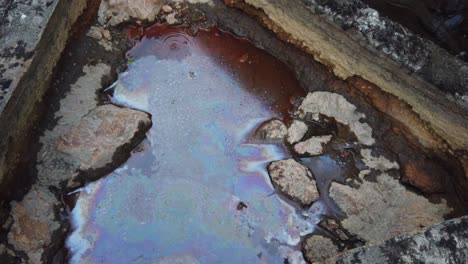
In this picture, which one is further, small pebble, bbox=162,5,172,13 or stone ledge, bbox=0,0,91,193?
small pebble, bbox=162,5,172,13

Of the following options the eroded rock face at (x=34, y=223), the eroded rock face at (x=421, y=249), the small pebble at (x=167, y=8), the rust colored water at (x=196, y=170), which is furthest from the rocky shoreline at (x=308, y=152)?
the eroded rock face at (x=421, y=249)

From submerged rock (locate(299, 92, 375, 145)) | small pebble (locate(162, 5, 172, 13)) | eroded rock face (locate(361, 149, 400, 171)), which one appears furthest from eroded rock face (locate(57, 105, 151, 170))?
eroded rock face (locate(361, 149, 400, 171))

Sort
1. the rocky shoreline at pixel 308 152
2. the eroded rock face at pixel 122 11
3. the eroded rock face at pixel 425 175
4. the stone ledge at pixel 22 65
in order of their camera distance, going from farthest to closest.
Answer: the eroded rock face at pixel 122 11
the eroded rock face at pixel 425 175
the rocky shoreline at pixel 308 152
the stone ledge at pixel 22 65

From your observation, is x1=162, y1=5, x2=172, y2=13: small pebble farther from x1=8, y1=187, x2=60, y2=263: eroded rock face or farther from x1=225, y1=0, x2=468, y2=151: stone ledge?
x1=8, y1=187, x2=60, y2=263: eroded rock face

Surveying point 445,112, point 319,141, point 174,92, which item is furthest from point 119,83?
point 445,112

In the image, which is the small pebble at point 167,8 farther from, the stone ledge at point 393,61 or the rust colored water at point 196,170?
the stone ledge at point 393,61

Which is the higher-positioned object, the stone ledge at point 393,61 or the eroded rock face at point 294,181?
the stone ledge at point 393,61
